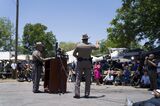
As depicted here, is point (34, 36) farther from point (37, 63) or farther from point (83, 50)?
point (83, 50)

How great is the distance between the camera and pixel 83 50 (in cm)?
1336

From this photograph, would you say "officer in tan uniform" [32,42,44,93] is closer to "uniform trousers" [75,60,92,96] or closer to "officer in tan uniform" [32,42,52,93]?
"officer in tan uniform" [32,42,52,93]

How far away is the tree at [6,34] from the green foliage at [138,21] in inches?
1911

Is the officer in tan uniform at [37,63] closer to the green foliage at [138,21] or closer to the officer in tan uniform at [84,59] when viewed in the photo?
the officer in tan uniform at [84,59]

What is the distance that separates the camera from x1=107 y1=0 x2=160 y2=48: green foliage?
4047 centimetres

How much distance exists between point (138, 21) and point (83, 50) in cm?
2909

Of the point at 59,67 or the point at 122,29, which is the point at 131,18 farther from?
the point at 59,67

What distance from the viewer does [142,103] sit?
624 cm

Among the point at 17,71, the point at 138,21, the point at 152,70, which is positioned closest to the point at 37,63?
the point at 152,70

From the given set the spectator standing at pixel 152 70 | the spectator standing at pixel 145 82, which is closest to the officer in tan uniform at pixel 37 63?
the spectator standing at pixel 152 70

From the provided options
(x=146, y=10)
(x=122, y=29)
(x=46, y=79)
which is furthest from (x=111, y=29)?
(x=46, y=79)

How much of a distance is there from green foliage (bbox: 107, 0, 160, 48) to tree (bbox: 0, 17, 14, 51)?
159ft

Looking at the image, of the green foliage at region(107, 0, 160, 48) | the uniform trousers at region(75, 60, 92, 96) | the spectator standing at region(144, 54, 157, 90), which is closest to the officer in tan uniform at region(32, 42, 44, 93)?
the uniform trousers at region(75, 60, 92, 96)

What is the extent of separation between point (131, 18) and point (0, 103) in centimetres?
3155
